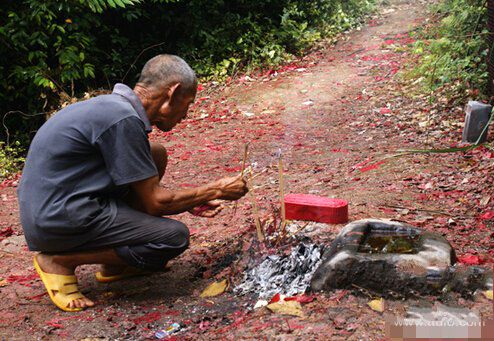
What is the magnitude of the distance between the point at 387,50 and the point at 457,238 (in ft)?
21.0

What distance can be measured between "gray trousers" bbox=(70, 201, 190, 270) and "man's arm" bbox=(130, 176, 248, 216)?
69 mm

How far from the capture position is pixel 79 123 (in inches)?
115

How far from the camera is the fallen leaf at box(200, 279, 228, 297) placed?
10.5 feet

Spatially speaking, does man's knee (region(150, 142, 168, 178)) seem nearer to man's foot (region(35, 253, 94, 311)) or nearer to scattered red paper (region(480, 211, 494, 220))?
man's foot (region(35, 253, 94, 311))

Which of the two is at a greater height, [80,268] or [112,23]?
[112,23]

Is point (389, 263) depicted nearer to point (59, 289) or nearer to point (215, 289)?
point (215, 289)

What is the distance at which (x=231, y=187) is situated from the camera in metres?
3.21

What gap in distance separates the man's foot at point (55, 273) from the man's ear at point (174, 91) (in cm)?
109

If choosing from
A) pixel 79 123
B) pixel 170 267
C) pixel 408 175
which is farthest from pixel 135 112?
pixel 408 175

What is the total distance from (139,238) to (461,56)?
189 inches

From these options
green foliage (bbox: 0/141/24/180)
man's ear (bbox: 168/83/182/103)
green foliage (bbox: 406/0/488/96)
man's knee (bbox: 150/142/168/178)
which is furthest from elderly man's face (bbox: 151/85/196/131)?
green foliage (bbox: 0/141/24/180)

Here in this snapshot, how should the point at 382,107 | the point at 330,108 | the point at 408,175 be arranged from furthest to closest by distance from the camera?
the point at 330,108 < the point at 382,107 < the point at 408,175

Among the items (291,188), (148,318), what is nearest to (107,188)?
(148,318)

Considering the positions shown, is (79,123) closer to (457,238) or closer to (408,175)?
(457,238)
